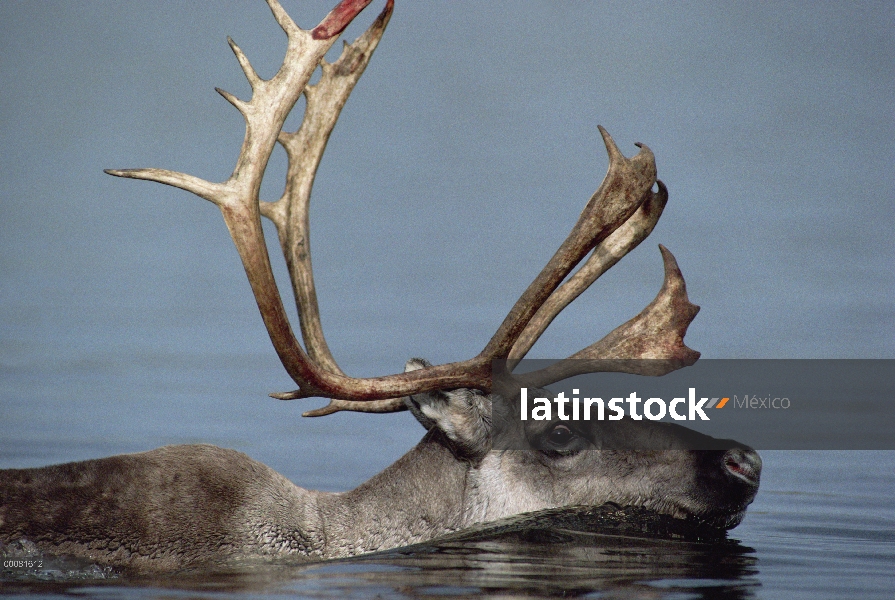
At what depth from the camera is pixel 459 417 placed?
17.5 ft

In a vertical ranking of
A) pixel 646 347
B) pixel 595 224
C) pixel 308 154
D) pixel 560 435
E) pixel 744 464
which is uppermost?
pixel 308 154

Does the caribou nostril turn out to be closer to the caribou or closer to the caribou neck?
the caribou

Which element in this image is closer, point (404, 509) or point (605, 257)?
point (404, 509)

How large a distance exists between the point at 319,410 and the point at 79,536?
71.6 inches

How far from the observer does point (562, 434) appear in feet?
18.2

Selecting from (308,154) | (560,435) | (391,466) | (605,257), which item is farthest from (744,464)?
(308,154)

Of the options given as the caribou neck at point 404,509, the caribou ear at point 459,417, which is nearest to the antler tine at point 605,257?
the caribou ear at point 459,417

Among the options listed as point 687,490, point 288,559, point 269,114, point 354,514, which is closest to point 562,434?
point 687,490

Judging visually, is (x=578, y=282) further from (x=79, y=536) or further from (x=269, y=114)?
(x=79, y=536)

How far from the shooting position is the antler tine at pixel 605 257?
6461mm

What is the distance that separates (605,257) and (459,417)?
1752 millimetres

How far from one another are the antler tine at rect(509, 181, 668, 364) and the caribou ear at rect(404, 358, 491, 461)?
1060 millimetres

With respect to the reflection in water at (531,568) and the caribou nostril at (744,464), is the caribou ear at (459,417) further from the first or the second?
the caribou nostril at (744,464)

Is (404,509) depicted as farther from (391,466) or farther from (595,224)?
(595,224)
